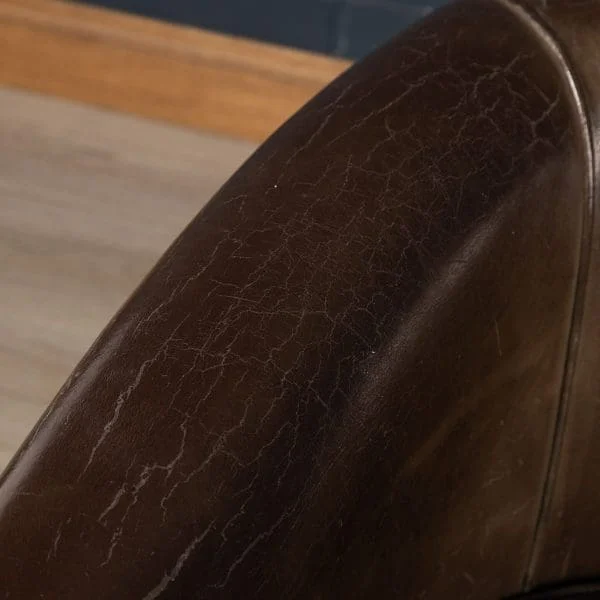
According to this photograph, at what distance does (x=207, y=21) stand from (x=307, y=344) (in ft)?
3.88

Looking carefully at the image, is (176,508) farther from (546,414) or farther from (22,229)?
(22,229)

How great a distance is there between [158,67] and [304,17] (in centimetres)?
26

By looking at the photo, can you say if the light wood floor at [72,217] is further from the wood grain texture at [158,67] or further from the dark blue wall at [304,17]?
the dark blue wall at [304,17]

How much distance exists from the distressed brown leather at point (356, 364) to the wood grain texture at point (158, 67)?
99cm

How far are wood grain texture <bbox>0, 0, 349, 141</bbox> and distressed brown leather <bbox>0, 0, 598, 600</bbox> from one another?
992mm

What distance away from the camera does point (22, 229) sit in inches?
54.7

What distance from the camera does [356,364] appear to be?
1.27 ft

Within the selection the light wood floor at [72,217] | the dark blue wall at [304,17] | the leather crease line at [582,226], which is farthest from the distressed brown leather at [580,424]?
the dark blue wall at [304,17]

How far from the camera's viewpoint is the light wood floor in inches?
47.9

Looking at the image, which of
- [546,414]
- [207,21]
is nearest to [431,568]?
[546,414]

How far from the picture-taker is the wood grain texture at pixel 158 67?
146 cm

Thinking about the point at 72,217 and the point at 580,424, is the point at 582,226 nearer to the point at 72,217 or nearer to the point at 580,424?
the point at 580,424

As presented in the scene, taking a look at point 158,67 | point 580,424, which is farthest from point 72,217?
point 580,424

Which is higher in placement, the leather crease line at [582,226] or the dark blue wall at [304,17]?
the dark blue wall at [304,17]
